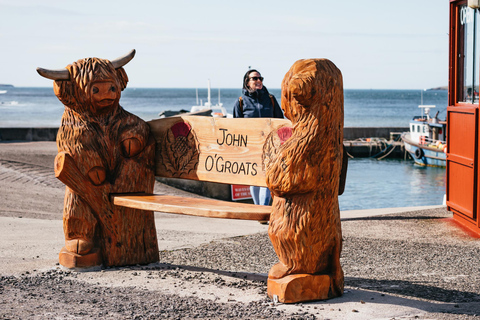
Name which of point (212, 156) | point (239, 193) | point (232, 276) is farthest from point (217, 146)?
point (239, 193)

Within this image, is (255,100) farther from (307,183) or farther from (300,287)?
(300,287)

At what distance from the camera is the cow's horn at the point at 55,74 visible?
464 centimetres

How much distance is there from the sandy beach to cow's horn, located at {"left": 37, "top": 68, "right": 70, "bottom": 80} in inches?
62.5

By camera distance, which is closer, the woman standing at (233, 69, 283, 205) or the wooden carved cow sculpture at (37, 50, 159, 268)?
the wooden carved cow sculpture at (37, 50, 159, 268)

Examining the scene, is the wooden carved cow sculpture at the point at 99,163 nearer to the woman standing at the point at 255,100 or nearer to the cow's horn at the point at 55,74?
the cow's horn at the point at 55,74

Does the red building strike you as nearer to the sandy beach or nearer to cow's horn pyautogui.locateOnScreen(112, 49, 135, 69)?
the sandy beach

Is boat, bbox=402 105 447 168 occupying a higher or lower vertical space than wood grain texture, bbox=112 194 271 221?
lower

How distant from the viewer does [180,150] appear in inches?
195

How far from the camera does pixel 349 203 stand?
16.5 metres

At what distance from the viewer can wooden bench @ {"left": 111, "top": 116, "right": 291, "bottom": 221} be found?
4277mm

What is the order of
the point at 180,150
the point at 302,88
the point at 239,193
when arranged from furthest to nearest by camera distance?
1. the point at 239,193
2. the point at 180,150
3. the point at 302,88

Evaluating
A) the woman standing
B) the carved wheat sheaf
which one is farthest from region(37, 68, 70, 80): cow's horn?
the woman standing

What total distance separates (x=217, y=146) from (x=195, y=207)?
694 millimetres

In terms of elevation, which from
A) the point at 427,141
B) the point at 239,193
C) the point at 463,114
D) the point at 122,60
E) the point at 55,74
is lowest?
the point at 239,193
